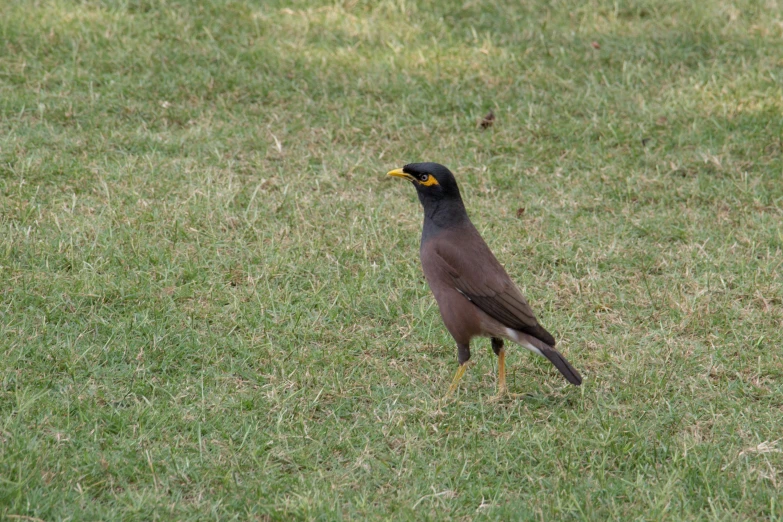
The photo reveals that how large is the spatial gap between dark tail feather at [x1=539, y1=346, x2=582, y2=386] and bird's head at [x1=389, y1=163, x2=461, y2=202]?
109 centimetres

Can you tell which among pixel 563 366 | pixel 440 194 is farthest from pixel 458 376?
pixel 440 194

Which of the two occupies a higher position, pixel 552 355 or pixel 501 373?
pixel 552 355

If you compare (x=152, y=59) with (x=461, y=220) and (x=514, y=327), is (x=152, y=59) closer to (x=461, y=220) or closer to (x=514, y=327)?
(x=461, y=220)

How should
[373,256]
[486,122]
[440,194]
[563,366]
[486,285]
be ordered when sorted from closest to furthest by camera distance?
[563,366] → [486,285] → [440,194] → [373,256] → [486,122]

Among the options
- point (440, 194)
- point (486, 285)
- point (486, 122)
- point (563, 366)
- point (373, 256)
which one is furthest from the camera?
point (486, 122)

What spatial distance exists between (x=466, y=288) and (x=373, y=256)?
59.7 inches

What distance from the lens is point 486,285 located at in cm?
552

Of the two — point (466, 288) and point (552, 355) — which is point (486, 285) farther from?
point (552, 355)

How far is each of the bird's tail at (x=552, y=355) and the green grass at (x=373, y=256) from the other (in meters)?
0.26

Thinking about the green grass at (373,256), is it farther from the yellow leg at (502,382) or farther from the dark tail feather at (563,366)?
the dark tail feather at (563,366)

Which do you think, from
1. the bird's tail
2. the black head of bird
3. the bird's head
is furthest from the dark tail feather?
the bird's head

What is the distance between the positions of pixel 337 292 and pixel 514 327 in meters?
1.47

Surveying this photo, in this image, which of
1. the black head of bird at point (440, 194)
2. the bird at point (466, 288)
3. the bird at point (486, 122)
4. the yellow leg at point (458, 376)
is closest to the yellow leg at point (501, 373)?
the bird at point (466, 288)

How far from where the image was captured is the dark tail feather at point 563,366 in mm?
5145
